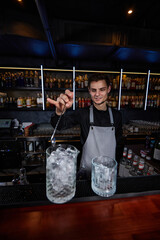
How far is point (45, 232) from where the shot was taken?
0.54 m

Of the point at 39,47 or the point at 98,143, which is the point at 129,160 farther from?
the point at 39,47

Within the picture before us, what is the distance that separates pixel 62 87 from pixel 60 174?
9.73 feet

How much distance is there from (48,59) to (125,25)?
6.84 ft

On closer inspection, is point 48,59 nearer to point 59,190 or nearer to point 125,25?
point 125,25

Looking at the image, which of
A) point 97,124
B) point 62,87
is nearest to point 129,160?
point 97,124

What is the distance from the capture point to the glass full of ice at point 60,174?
23.0 inches

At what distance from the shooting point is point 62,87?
3293mm

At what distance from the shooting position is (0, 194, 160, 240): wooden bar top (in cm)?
54

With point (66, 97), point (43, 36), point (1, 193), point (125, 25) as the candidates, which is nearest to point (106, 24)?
point (125, 25)

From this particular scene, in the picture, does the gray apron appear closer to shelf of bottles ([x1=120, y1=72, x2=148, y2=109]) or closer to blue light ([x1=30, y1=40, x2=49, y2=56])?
blue light ([x1=30, y1=40, x2=49, y2=56])

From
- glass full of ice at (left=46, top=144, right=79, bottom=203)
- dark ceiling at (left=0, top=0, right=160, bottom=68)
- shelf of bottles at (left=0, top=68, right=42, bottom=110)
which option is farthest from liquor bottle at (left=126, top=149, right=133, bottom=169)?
shelf of bottles at (left=0, top=68, right=42, bottom=110)

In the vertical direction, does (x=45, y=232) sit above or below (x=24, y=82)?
below

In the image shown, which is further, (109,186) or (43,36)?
(43,36)

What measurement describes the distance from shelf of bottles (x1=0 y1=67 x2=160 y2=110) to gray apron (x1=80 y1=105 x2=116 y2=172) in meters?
1.76
